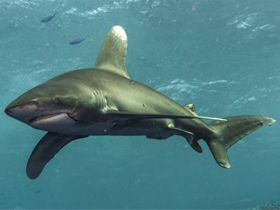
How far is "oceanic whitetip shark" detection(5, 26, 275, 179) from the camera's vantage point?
238cm

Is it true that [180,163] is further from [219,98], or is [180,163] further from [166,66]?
[166,66]

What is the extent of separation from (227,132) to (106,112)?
3.55 metres

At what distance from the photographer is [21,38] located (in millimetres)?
15328

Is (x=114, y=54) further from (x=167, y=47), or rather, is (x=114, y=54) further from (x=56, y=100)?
(x=167, y=47)

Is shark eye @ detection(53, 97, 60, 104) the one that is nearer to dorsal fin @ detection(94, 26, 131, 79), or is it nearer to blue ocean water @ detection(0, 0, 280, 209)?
dorsal fin @ detection(94, 26, 131, 79)

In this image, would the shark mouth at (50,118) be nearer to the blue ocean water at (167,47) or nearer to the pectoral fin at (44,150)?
the pectoral fin at (44,150)

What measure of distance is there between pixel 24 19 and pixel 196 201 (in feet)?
463

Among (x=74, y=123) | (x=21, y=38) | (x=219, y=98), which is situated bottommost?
(x=219, y=98)

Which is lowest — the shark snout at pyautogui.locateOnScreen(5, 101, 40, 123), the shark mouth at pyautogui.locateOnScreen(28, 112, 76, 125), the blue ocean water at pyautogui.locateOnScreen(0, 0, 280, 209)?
the blue ocean water at pyautogui.locateOnScreen(0, 0, 280, 209)

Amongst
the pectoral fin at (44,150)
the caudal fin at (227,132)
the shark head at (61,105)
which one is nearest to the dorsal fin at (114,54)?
the shark head at (61,105)

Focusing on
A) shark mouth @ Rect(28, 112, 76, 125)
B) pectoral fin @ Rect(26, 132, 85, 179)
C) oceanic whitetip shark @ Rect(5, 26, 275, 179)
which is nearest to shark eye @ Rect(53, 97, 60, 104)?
oceanic whitetip shark @ Rect(5, 26, 275, 179)

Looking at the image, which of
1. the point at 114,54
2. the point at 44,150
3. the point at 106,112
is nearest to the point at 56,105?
the point at 106,112

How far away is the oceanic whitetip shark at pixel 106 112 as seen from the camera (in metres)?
2.38

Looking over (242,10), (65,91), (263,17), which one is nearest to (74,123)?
(65,91)
